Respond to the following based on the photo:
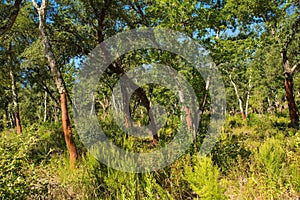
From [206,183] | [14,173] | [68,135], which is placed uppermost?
[68,135]

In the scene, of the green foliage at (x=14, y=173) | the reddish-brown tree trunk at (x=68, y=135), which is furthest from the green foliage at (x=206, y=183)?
the reddish-brown tree trunk at (x=68, y=135)

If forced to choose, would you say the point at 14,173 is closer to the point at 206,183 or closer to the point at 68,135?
the point at 206,183

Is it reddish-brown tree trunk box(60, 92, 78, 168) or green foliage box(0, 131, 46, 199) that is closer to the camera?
green foliage box(0, 131, 46, 199)

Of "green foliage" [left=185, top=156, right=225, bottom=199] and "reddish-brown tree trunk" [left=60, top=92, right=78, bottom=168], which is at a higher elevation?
"reddish-brown tree trunk" [left=60, top=92, right=78, bottom=168]

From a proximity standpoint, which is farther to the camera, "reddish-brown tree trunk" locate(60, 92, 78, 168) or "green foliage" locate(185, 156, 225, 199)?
"reddish-brown tree trunk" locate(60, 92, 78, 168)

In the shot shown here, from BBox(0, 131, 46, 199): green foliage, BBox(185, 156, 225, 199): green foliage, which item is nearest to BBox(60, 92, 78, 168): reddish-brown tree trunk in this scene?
BBox(0, 131, 46, 199): green foliage

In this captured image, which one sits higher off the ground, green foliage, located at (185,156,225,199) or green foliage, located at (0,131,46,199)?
green foliage, located at (0,131,46,199)

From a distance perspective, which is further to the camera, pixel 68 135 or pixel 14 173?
pixel 68 135

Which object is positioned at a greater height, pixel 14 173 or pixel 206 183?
pixel 14 173

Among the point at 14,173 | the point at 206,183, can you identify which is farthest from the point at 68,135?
the point at 206,183

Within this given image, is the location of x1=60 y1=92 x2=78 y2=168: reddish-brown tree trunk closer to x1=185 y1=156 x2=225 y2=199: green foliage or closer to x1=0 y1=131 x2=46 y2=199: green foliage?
x1=0 y1=131 x2=46 y2=199: green foliage

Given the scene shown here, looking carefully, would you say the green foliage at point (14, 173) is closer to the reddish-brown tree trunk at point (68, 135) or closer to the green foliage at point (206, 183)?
the green foliage at point (206, 183)

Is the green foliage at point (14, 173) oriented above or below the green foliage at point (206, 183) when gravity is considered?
above

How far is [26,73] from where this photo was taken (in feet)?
60.6
